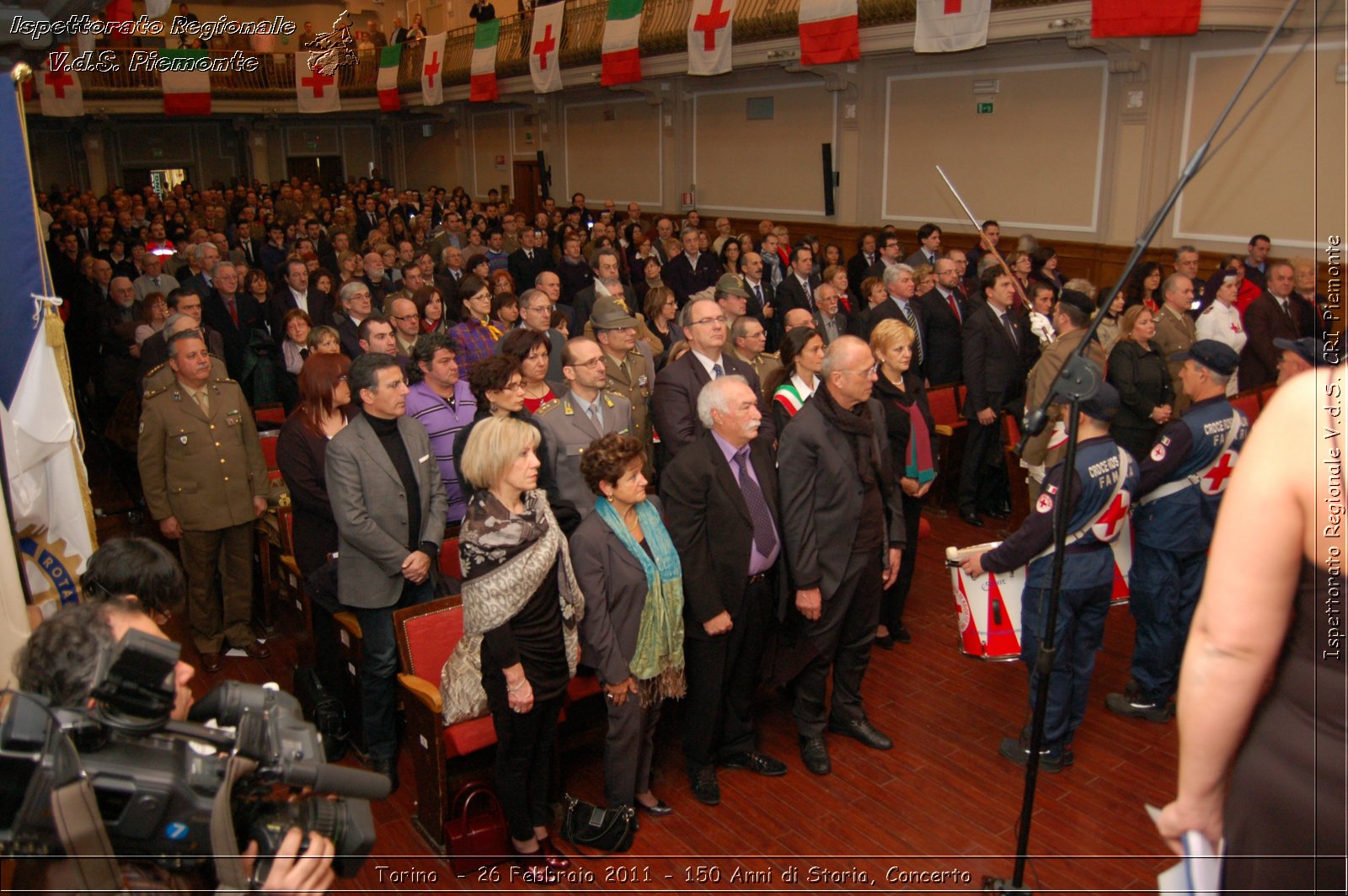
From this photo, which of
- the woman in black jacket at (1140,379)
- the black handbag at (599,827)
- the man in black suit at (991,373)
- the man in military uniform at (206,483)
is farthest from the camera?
the man in black suit at (991,373)

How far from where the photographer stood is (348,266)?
9047 millimetres

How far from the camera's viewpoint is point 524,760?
324 centimetres

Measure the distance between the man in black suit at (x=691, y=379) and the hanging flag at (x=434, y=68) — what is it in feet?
53.9

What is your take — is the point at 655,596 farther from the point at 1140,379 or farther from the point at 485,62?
the point at 485,62

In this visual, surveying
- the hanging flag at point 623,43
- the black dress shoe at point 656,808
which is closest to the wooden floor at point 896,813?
the black dress shoe at point 656,808

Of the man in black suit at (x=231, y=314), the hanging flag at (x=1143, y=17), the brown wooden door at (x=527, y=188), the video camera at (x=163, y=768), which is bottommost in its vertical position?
the video camera at (x=163, y=768)

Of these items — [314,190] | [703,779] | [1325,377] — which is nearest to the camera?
[1325,377]

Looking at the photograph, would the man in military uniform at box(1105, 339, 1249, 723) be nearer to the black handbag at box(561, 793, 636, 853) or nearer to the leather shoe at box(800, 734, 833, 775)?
the leather shoe at box(800, 734, 833, 775)

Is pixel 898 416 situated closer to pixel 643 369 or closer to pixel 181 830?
pixel 643 369

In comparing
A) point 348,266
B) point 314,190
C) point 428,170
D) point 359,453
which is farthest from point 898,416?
point 428,170

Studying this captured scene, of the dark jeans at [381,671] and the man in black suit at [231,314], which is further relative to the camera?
the man in black suit at [231,314]

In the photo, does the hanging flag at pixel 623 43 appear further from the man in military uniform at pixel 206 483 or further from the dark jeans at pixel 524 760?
the dark jeans at pixel 524 760

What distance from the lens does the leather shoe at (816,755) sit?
388 centimetres

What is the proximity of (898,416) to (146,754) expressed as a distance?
3.75m
